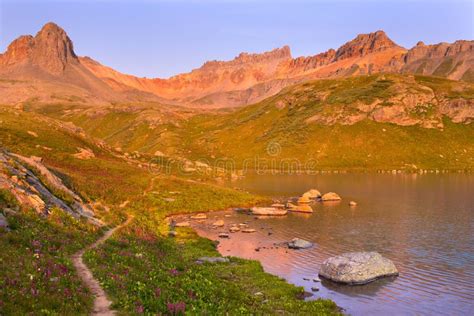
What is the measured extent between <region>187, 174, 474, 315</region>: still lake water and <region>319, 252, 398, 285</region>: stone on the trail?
92 cm

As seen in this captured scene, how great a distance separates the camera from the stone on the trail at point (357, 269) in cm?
4069

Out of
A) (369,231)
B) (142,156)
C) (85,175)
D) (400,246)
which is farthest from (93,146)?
(400,246)

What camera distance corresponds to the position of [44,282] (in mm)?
20156

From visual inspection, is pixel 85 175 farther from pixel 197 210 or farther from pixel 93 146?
pixel 93 146

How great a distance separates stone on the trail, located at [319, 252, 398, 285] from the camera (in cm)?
4069

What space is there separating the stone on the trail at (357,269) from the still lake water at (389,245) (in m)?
0.92

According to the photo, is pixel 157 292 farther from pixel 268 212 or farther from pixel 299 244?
pixel 268 212

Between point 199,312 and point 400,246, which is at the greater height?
point 199,312

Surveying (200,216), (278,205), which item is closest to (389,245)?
(200,216)

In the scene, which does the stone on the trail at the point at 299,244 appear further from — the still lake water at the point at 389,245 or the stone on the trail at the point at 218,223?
the stone on the trail at the point at 218,223

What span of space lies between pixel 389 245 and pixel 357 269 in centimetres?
1925

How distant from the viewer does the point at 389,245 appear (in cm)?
5766

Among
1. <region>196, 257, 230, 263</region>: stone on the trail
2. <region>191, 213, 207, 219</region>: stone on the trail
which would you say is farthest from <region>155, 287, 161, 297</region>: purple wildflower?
<region>191, 213, 207, 219</region>: stone on the trail

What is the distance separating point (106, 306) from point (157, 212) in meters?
61.3
